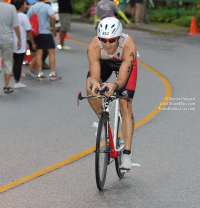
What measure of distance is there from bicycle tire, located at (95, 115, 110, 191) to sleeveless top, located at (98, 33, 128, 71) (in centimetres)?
73

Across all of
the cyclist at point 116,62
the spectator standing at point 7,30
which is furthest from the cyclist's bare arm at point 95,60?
the spectator standing at point 7,30

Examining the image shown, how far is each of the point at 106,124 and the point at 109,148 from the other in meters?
0.29

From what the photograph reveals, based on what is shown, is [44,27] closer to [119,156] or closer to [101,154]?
[119,156]

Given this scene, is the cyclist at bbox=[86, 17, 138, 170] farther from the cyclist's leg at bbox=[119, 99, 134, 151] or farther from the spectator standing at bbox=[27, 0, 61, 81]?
the spectator standing at bbox=[27, 0, 61, 81]

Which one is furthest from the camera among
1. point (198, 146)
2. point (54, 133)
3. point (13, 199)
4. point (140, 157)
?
point (54, 133)

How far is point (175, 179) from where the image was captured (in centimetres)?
619

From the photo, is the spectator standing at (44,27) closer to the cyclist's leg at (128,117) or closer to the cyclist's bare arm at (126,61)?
the cyclist's leg at (128,117)

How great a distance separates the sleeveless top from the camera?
6.02 metres

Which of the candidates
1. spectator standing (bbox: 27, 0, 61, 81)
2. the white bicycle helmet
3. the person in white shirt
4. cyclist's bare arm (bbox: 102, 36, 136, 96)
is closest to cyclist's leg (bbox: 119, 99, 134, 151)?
cyclist's bare arm (bbox: 102, 36, 136, 96)

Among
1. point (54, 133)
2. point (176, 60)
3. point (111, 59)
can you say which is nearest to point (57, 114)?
point (54, 133)

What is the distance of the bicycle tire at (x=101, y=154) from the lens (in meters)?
5.59

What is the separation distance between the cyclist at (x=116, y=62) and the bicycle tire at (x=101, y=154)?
0.93ft

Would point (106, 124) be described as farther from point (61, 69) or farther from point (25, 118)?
point (61, 69)

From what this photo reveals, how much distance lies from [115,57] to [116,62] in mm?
141
